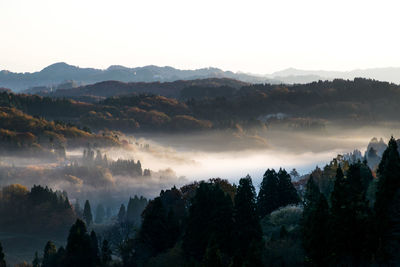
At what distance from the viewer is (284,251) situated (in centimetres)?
5747

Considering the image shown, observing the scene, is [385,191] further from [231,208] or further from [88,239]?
[88,239]

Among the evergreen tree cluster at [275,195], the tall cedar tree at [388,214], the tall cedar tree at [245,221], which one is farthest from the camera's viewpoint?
the evergreen tree cluster at [275,195]

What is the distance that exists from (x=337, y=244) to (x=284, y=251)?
277 inches

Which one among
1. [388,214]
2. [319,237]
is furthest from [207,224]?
[388,214]

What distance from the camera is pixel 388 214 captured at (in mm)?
53125

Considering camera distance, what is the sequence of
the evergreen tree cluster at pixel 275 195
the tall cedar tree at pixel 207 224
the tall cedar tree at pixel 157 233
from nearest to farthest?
the tall cedar tree at pixel 207 224 < the tall cedar tree at pixel 157 233 < the evergreen tree cluster at pixel 275 195

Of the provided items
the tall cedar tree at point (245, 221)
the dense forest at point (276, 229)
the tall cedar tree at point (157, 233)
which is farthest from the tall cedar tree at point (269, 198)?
the tall cedar tree at point (245, 221)

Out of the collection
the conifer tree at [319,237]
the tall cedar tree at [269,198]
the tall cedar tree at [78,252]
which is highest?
the conifer tree at [319,237]

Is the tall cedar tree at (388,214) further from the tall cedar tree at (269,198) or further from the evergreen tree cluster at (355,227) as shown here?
the tall cedar tree at (269,198)

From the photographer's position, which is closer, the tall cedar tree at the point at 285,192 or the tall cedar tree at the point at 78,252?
the tall cedar tree at the point at 78,252

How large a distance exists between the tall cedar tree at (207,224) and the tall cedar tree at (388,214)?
59.3ft

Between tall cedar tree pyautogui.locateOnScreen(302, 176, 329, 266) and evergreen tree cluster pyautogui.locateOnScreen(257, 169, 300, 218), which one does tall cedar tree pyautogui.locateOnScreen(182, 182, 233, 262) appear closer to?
tall cedar tree pyautogui.locateOnScreen(302, 176, 329, 266)

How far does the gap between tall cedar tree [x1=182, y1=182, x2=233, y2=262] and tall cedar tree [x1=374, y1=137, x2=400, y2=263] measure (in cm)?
1806

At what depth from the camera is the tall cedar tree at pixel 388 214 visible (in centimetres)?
5231
